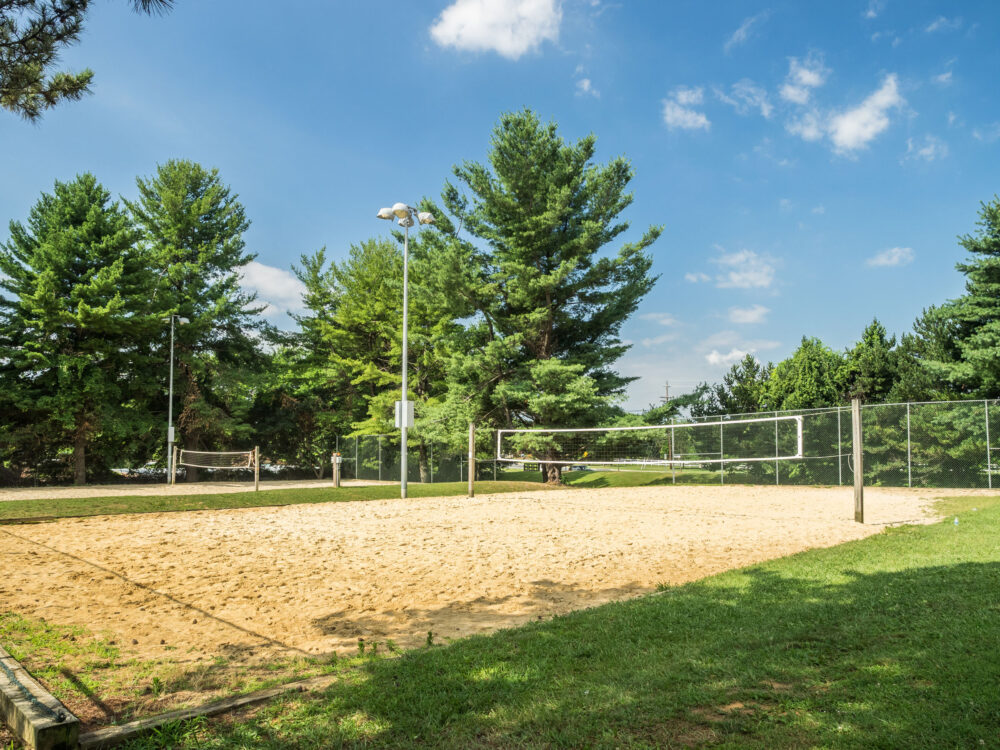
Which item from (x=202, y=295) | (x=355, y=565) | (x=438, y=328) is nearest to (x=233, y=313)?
(x=202, y=295)

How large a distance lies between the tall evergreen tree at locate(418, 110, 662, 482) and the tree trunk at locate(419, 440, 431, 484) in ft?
20.4

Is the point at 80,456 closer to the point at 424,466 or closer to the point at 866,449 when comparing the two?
the point at 424,466

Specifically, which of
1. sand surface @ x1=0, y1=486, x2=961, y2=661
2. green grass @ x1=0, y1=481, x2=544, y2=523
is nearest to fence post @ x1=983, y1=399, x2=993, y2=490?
sand surface @ x1=0, y1=486, x2=961, y2=661

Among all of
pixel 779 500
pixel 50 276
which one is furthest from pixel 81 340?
pixel 779 500

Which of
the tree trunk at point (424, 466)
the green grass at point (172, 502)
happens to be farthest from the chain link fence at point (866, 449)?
the green grass at point (172, 502)

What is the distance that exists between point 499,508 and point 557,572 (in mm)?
6553

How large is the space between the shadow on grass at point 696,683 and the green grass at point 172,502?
10.7m

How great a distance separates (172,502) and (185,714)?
40.2 feet

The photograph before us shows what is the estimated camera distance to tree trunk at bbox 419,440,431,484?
91.1 ft

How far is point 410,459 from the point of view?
2895 centimetres

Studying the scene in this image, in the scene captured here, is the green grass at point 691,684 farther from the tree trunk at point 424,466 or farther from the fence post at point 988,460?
the tree trunk at point 424,466

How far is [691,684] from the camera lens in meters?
2.88

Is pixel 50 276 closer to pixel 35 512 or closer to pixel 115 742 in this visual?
pixel 35 512

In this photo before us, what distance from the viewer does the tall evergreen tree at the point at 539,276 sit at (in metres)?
21.4
